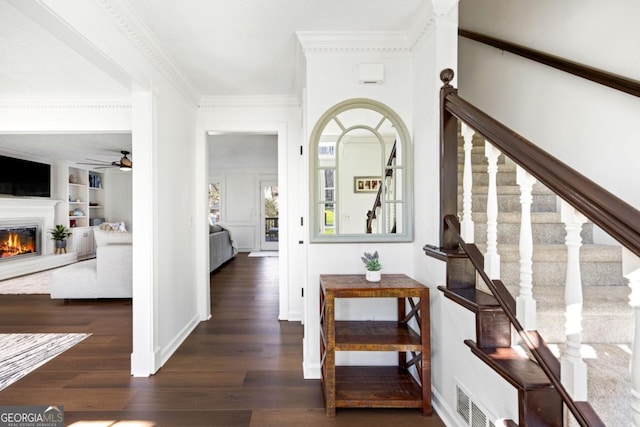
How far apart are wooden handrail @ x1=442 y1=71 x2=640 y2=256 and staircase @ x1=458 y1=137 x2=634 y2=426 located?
697mm

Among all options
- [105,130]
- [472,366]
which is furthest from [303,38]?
[105,130]

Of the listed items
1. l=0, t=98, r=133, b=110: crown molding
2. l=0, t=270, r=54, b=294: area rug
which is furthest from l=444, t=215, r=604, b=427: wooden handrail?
l=0, t=270, r=54, b=294: area rug

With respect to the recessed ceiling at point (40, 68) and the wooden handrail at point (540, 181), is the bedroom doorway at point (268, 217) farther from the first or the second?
the wooden handrail at point (540, 181)

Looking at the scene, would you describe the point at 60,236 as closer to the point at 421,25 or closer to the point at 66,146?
the point at 66,146

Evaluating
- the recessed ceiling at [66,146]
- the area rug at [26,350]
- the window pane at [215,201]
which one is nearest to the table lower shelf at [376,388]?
the area rug at [26,350]

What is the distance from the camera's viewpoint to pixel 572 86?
82.7 inches

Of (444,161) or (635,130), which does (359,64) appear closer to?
(444,161)

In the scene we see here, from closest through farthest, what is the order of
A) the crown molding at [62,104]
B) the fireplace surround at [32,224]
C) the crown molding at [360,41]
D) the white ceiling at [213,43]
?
the white ceiling at [213,43] < the crown molding at [360,41] < the crown molding at [62,104] < the fireplace surround at [32,224]

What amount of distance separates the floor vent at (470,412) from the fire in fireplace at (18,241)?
24.1ft

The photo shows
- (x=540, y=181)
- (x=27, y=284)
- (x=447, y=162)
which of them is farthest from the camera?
(x=27, y=284)

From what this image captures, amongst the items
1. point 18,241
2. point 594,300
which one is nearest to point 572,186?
point 594,300

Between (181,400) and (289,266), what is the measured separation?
1674mm

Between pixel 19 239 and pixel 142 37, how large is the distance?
6212 millimetres
